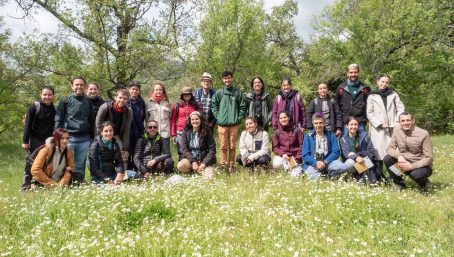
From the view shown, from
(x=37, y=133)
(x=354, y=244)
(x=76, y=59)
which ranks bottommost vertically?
(x=354, y=244)

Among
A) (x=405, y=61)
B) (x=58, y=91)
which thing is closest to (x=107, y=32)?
(x=58, y=91)

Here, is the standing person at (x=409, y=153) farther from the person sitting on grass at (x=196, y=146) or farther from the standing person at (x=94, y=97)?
the standing person at (x=94, y=97)

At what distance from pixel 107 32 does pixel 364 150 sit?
13393 millimetres

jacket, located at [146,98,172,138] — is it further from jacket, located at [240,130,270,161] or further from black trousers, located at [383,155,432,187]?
black trousers, located at [383,155,432,187]

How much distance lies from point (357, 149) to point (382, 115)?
1.04 m

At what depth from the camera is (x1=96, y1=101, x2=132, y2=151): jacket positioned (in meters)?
7.75

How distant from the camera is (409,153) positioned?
7.61 meters

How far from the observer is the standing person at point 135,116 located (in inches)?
334

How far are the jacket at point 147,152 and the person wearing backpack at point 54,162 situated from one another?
1.57 meters

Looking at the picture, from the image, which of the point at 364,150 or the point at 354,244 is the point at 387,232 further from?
the point at 364,150

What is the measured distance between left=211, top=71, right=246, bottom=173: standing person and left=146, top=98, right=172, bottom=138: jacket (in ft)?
4.05

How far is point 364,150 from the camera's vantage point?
7.99m

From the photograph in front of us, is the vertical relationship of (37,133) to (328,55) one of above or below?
below

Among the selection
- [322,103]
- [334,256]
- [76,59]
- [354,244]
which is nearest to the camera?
[334,256]
